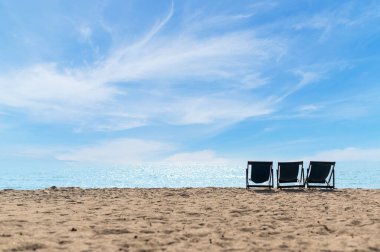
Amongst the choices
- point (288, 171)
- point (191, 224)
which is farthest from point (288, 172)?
point (191, 224)

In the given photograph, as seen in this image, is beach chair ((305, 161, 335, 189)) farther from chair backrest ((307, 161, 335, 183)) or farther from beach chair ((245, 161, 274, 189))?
beach chair ((245, 161, 274, 189))

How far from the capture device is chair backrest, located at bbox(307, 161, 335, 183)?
1277cm

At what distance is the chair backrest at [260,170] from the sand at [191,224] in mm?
2578

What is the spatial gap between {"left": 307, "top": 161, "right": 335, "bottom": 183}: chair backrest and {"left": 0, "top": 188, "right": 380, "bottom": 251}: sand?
2555mm

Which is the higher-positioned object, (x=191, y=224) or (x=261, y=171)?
(x=261, y=171)

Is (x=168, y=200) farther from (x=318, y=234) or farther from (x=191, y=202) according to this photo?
(x=318, y=234)

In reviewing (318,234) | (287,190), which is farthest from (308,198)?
(318,234)

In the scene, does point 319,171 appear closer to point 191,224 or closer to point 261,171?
point 261,171

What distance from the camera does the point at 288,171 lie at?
12.8m

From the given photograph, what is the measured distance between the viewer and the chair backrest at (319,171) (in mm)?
12773

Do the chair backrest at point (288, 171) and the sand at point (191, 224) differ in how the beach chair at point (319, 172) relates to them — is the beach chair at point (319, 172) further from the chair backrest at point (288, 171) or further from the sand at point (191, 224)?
the sand at point (191, 224)

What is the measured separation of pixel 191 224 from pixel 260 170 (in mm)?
6746

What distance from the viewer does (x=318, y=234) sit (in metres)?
5.76

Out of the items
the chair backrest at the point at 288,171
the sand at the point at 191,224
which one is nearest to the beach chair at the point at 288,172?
the chair backrest at the point at 288,171
